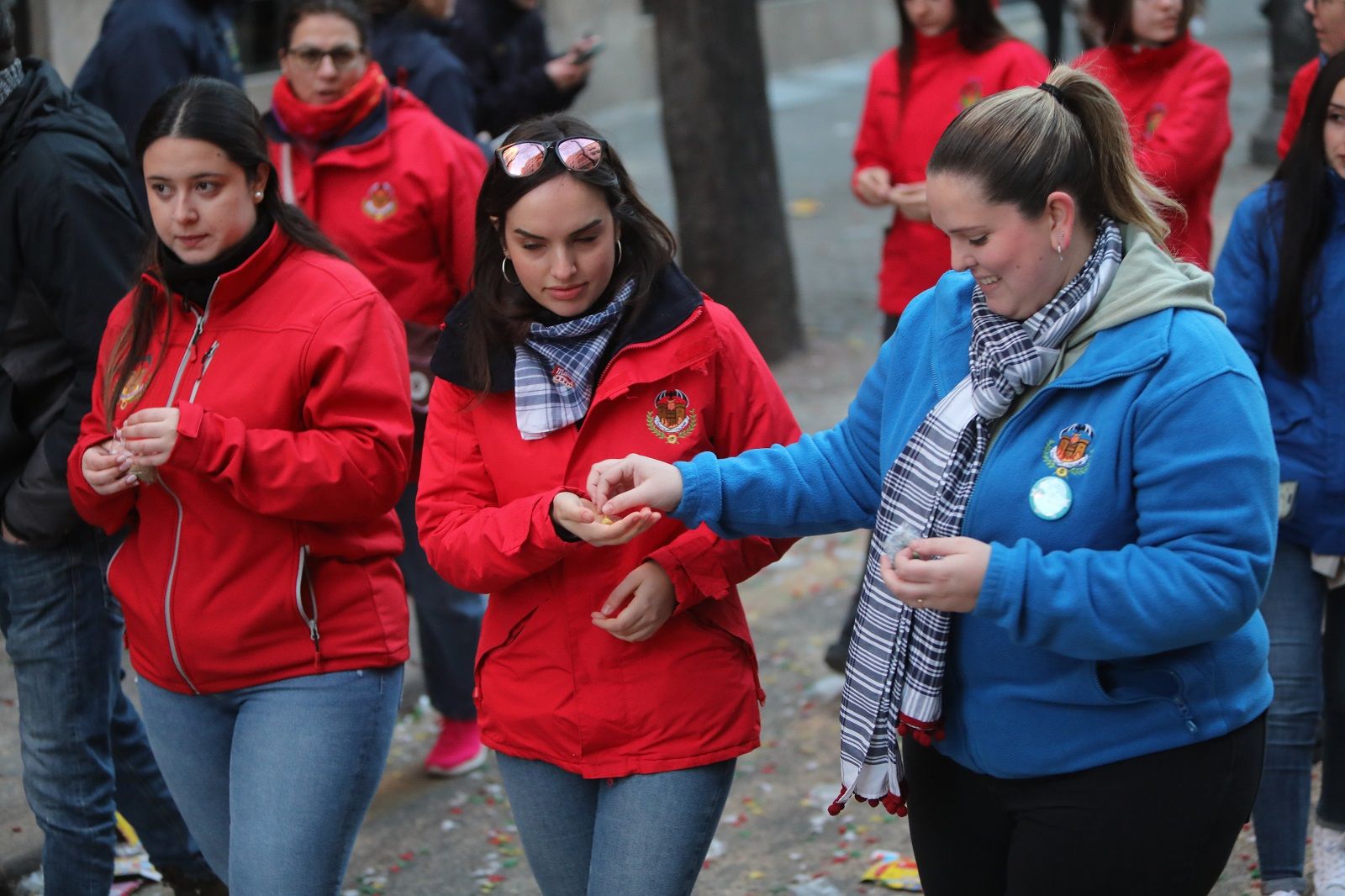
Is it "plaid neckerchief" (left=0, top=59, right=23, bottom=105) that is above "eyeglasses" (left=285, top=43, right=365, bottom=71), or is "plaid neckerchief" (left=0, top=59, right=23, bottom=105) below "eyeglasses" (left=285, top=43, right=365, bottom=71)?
above

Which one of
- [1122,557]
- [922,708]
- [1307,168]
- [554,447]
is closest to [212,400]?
[554,447]

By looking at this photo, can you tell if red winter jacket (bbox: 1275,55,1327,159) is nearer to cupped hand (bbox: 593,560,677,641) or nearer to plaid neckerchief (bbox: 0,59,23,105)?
cupped hand (bbox: 593,560,677,641)

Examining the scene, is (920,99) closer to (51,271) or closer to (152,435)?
(51,271)

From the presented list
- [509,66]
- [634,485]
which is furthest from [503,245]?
[509,66]

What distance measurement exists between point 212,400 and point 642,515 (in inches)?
39.8

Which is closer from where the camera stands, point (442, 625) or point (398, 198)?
point (398, 198)

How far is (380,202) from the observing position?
4758 millimetres

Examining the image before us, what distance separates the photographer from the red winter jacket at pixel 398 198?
4.76 meters

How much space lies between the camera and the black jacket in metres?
3.38

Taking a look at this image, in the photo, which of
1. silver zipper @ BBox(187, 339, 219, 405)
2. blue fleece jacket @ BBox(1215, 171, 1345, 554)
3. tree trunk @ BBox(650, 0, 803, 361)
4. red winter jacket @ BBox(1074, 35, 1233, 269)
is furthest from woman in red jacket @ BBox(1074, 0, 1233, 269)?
tree trunk @ BBox(650, 0, 803, 361)

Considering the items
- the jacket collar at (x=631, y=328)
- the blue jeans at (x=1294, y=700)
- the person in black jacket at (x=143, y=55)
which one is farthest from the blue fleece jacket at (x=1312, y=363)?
the person in black jacket at (x=143, y=55)

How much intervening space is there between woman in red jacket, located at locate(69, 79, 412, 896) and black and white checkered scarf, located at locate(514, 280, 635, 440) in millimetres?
415

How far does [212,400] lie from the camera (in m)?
3.13

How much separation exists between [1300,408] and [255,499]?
2.35 metres
